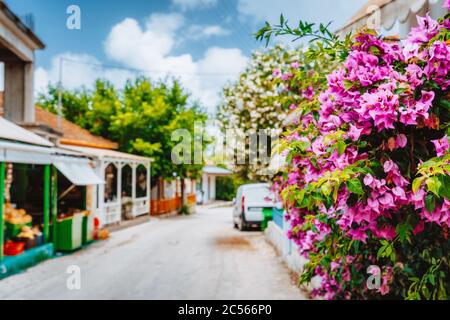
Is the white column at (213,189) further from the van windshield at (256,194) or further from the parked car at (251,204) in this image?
the van windshield at (256,194)

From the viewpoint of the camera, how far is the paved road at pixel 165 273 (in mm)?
6766

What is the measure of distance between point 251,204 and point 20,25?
29.3 feet

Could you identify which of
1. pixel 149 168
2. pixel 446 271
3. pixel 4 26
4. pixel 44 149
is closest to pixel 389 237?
pixel 446 271

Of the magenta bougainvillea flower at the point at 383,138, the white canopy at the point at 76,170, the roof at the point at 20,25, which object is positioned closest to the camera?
the magenta bougainvillea flower at the point at 383,138

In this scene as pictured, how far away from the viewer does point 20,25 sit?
12.0 metres

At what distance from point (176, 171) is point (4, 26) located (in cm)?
1532

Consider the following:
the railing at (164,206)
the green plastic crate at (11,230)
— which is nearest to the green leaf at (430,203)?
the green plastic crate at (11,230)

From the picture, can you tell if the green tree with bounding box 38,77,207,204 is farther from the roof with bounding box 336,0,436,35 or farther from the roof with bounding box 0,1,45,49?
the roof with bounding box 336,0,436,35

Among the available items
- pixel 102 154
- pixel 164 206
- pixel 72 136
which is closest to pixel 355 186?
pixel 102 154

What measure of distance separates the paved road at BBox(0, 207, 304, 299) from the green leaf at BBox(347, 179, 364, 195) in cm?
516

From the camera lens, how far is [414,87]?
5.75 feet

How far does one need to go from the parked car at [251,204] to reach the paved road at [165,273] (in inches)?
89.4

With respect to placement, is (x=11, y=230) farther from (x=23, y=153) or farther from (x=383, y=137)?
(x=383, y=137)

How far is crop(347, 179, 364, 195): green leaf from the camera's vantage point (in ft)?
4.96
